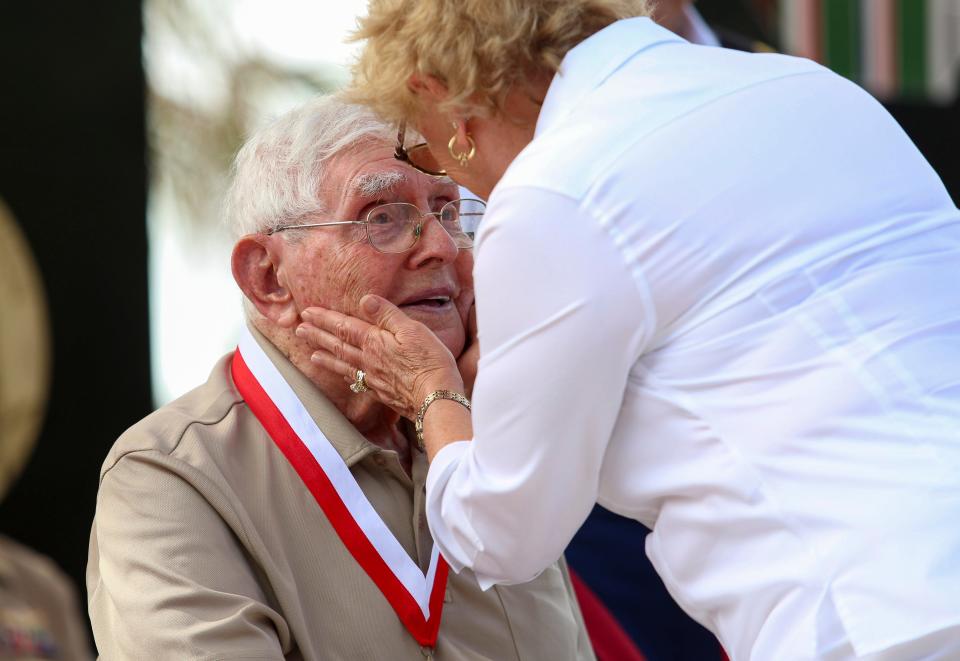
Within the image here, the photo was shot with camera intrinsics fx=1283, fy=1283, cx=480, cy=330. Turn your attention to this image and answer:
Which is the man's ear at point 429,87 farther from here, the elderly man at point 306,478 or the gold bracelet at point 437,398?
the elderly man at point 306,478

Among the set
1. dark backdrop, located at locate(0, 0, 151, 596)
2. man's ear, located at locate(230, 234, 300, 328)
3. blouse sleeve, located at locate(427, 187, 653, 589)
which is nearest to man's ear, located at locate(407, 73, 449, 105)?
blouse sleeve, located at locate(427, 187, 653, 589)

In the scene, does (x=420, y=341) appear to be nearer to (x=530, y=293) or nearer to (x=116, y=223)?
(x=530, y=293)

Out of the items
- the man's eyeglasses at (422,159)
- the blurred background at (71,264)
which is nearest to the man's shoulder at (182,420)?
the man's eyeglasses at (422,159)

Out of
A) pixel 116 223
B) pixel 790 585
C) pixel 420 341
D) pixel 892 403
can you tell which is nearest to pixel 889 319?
pixel 892 403

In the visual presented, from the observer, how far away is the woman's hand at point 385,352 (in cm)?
219

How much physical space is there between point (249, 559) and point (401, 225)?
29.1 inches

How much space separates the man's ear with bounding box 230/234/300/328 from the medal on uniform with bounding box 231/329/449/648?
0.14 m

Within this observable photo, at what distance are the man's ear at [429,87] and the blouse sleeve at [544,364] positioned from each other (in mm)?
282

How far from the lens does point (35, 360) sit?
4.24 meters

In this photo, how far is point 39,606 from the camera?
4.10 m

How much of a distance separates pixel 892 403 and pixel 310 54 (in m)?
4.85

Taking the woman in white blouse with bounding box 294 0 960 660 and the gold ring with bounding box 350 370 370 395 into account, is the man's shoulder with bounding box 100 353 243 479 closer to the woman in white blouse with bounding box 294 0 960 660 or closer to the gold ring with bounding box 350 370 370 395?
the gold ring with bounding box 350 370 370 395

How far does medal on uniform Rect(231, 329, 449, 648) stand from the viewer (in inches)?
91.0

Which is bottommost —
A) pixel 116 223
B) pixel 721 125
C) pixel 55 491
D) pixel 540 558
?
pixel 55 491
